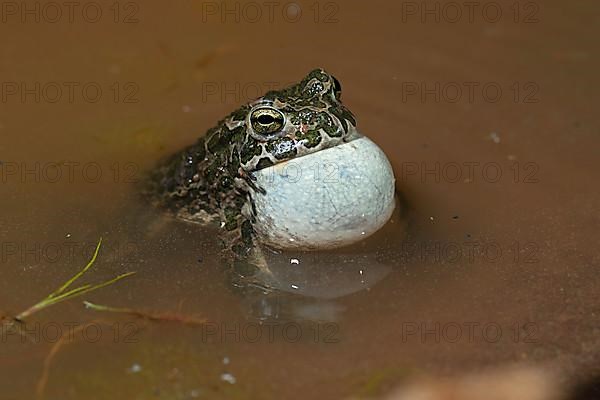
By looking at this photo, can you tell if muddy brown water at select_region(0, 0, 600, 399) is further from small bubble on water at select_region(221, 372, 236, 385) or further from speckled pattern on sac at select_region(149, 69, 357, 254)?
speckled pattern on sac at select_region(149, 69, 357, 254)

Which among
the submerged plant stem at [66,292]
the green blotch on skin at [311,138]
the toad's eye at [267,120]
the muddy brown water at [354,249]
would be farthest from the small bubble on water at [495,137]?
the submerged plant stem at [66,292]

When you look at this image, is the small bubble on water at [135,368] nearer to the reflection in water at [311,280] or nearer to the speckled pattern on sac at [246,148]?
the reflection in water at [311,280]

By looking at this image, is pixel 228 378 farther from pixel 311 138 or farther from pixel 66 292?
pixel 311 138

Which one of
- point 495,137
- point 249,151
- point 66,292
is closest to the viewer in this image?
point 66,292

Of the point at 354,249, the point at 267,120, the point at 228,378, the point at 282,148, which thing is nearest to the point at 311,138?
the point at 282,148

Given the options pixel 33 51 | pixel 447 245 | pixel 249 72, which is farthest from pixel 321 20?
pixel 447 245

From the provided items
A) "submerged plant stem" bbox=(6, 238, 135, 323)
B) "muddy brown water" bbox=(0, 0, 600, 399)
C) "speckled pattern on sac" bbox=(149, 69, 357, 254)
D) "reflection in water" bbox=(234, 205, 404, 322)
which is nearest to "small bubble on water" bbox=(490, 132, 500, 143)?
Result: "muddy brown water" bbox=(0, 0, 600, 399)

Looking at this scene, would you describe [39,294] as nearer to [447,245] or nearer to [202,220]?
[202,220]
